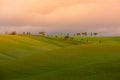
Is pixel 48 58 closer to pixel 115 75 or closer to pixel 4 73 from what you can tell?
pixel 4 73

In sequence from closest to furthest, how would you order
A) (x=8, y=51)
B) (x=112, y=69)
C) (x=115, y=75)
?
(x=115, y=75) → (x=112, y=69) → (x=8, y=51)

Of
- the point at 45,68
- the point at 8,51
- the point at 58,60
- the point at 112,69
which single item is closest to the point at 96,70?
the point at 112,69

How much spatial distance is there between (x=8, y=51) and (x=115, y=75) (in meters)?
34.6

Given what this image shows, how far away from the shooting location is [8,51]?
58.6 metres

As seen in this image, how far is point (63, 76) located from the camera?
28062mm

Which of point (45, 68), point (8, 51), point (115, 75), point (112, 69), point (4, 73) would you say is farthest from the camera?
point (8, 51)

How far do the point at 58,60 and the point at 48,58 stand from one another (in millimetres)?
2069

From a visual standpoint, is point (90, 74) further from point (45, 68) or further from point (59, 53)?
point (59, 53)

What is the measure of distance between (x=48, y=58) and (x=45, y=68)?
6.10 m

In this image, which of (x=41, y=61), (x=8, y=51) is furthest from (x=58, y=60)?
(x=8, y=51)

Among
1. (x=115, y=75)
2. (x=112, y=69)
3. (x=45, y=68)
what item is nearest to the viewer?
(x=115, y=75)

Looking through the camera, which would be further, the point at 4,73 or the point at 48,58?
the point at 48,58

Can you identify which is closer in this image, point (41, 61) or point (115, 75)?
point (115, 75)

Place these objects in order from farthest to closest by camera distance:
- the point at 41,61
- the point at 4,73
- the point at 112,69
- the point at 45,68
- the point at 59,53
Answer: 1. the point at 59,53
2. the point at 41,61
3. the point at 45,68
4. the point at 4,73
5. the point at 112,69
